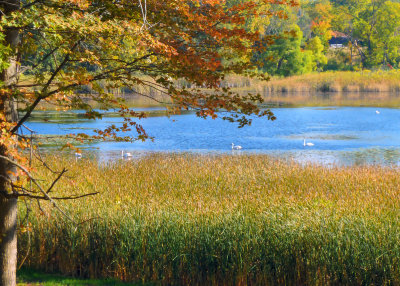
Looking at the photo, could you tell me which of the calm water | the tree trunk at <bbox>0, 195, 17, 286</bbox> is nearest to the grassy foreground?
the tree trunk at <bbox>0, 195, 17, 286</bbox>

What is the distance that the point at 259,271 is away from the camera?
25.3ft

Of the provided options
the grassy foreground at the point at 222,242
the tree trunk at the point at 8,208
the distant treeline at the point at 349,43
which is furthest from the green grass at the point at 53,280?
the distant treeline at the point at 349,43

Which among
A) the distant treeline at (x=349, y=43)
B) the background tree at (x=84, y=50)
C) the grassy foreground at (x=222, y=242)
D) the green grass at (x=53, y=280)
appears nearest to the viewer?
the background tree at (x=84, y=50)

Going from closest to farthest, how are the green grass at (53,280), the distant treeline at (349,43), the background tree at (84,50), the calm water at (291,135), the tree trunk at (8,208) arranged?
the background tree at (84,50)
the tree trunk at (8,208)
the green grass at (53,280)
the calm water at (291,135)
the distant treeline at (349,43)

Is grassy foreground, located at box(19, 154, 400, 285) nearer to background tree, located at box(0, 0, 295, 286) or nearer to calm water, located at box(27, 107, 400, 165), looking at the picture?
background tree, located at box(0, 0, 295, 286)

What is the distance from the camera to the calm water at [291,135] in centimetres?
2373

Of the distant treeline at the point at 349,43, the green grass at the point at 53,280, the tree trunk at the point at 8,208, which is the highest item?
the distant treeline at the point at 349,43

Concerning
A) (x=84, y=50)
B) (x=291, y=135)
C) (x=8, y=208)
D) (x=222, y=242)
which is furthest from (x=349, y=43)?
(x=8, y=208)

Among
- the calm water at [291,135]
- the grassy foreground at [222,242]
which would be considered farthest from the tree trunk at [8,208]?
the calm water at [291,135]

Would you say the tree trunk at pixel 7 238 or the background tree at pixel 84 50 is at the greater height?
the background tree at pixel 84 50

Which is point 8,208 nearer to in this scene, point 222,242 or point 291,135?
point 222,242

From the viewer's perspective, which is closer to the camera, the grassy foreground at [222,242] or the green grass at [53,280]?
the grassy foreground at [222,242]

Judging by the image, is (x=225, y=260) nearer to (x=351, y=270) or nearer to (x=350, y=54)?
(x=351, y=270)

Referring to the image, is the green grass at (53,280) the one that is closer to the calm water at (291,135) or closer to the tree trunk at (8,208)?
the tree trunk at (8,208)
